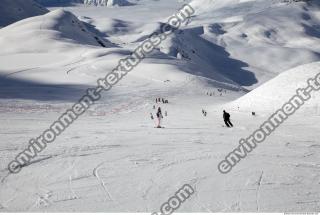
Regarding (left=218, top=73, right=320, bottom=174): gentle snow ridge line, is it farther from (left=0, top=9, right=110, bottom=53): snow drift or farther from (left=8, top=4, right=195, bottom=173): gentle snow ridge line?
(left=0, top=9, right=110, bottom=53): snow drift

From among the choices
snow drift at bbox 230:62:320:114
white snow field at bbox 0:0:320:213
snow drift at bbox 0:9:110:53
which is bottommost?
white snow field at bbox 0:0:320:213

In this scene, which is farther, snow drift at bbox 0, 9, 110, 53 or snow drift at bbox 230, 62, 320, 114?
snow drift at bbox 0, 9, 110, 53

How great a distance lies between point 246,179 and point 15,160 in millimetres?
7759

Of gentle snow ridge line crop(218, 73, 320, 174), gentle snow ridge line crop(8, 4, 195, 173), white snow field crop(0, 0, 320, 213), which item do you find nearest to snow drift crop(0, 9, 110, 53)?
gentle snow ridge line crop(8, 4, 195, 173)

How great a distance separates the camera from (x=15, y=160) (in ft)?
48.6

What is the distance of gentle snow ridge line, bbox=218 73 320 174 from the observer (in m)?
15.5

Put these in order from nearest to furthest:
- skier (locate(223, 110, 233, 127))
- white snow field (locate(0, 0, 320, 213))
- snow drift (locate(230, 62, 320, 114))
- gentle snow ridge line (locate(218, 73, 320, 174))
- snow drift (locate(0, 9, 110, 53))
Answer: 1. white snow field (locate(0, 0, 320, 213))
2. gentle snow ridge line (locate(218, 73, 320, 174))
3. skier (locate(223, 110, 233, 127))
4. snow drift (locate(230, 62, 320, 114))
5. snow drift (locate(0, 9, 110, 53))

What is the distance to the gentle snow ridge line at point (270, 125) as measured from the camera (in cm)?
1554

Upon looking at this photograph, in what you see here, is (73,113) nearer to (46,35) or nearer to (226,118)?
(226,118)

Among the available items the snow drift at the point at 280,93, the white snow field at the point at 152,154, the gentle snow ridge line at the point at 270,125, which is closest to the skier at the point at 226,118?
the white snow field at the point at 152,154

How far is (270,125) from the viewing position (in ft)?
87.5

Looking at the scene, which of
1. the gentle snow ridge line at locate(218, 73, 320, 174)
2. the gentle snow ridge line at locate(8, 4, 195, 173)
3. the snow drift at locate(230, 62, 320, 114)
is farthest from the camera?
the snow drift at locate(230, 62, 320, 114)

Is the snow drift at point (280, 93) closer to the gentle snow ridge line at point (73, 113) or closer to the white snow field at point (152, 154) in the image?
the white snow field at point (152, 154)

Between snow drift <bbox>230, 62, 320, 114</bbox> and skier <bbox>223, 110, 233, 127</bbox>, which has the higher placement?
snow drift <bbox>230, 62, 320, 114</bbox>
